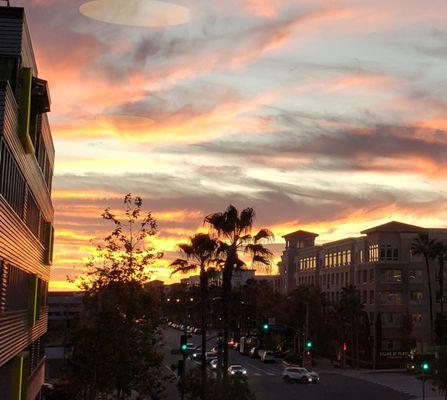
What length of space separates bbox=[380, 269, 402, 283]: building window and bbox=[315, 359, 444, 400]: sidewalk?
1319 cm

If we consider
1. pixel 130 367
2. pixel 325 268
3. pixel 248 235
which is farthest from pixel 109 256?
pixel 325 268

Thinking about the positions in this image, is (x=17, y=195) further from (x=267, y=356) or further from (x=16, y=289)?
(x=267, y=356)

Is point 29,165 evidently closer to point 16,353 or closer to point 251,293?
point 16,353

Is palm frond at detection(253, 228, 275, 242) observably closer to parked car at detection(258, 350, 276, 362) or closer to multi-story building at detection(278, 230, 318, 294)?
parked car at detection(258, 350, 276, 362)

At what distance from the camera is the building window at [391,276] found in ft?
344

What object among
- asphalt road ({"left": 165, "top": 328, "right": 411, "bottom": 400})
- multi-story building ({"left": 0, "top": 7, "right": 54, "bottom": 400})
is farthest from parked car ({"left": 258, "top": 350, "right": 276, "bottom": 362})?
multi-story building ({"left": 0, "top": 7, "right": 54, "bottom": 400})

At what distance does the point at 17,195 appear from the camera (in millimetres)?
29688

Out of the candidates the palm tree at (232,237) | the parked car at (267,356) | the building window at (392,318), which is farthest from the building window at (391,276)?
the palm tree at (232,237)

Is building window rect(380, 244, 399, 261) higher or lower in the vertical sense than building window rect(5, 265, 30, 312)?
higher

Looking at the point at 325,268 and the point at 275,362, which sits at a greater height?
the point at 325,268

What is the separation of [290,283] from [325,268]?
86.2 ft

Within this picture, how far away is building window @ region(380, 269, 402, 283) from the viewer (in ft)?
344

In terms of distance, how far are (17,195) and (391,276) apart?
8262 cm

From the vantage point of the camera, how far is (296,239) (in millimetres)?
160875
